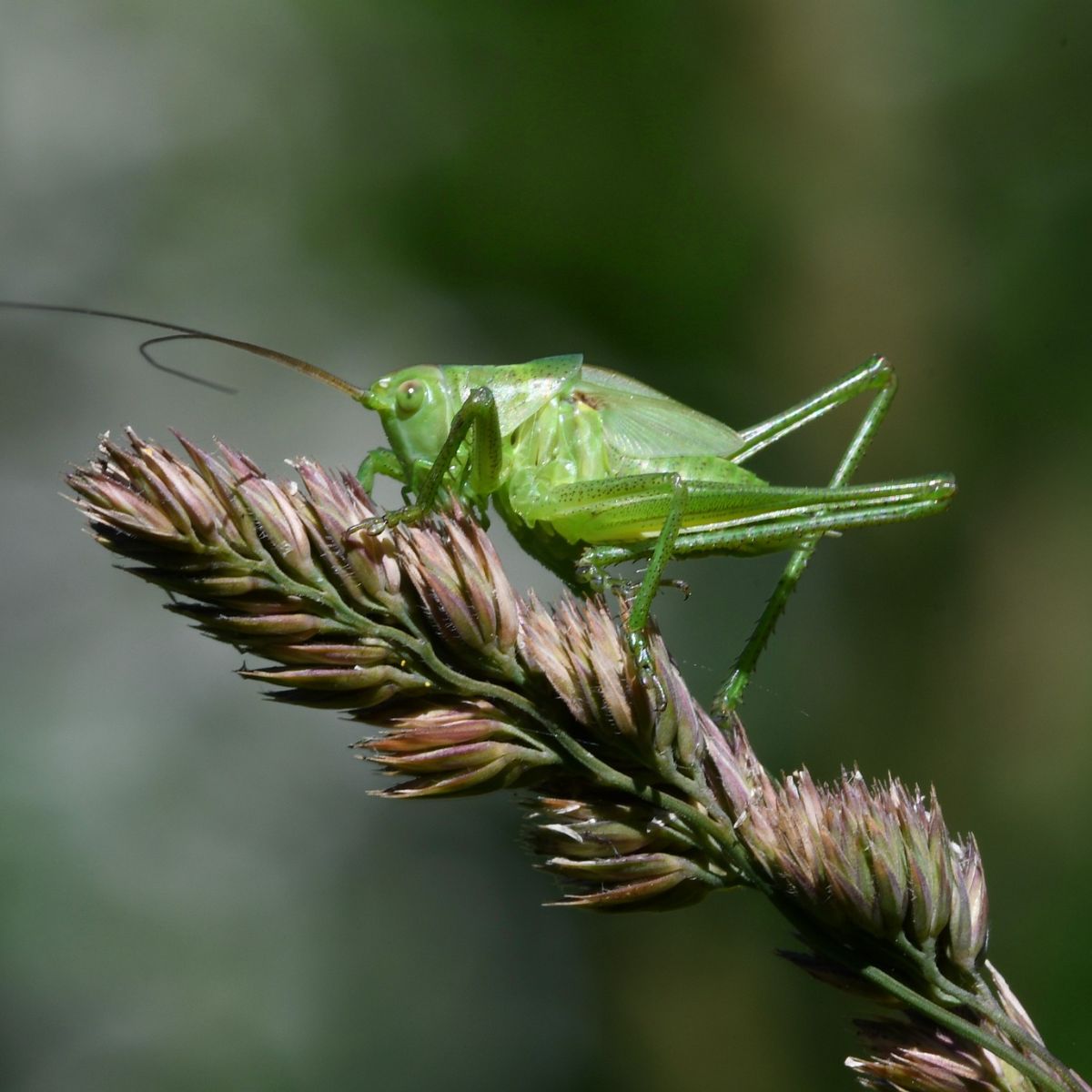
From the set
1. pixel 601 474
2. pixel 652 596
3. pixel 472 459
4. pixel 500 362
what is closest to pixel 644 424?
pixel 601 474

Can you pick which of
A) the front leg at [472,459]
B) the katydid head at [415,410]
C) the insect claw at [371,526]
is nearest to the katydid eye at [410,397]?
the katydid head at [415,410]

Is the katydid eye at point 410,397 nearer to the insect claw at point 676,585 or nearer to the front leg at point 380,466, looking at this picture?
the front leg at point 380,466

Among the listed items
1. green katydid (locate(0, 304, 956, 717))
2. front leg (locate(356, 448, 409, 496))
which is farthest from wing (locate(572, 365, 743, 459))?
front leg (locate(356, 448, 409, 496))

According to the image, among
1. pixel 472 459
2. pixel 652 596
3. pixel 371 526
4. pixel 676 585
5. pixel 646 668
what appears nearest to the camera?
pixel 646 668

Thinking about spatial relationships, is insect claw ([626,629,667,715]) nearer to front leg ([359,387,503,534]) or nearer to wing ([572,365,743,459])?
front leg ([359,387,503,534])

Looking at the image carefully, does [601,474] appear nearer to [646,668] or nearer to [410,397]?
[410,397]

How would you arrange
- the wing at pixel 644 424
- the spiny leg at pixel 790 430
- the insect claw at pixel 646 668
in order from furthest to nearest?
1. the wing at pixel 644 424
2. the spiny leg at pixel 790 430
3. the insect claw at pixel 646 668
